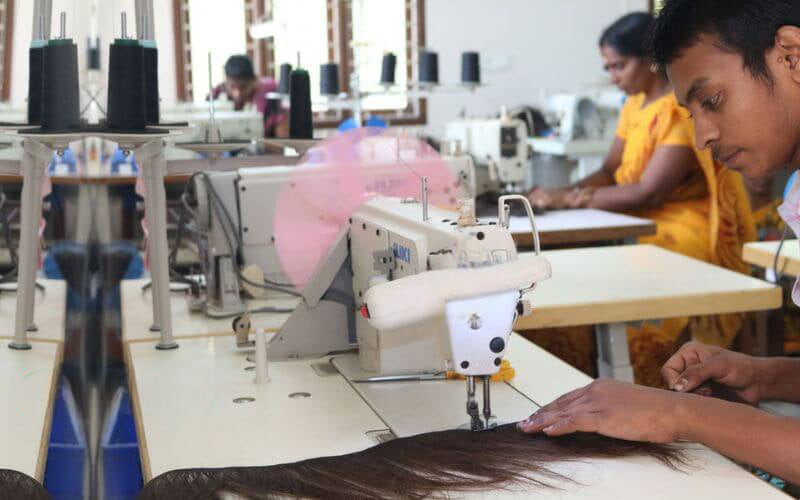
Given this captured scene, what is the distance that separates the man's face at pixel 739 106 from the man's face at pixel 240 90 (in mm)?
5159

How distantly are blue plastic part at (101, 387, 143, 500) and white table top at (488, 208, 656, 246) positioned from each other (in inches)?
74.1

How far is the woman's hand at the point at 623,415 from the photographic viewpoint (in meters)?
1.32

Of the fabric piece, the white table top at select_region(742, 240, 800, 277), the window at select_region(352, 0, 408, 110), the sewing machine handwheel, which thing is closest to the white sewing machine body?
the sewing machine handwheel

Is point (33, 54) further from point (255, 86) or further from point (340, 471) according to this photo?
point (255, 86)

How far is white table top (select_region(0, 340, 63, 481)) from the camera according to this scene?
1.39 m

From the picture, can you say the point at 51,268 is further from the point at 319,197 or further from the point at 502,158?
the point at 502,158

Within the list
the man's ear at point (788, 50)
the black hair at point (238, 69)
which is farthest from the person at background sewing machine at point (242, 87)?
the man's ear at point (788, 50)

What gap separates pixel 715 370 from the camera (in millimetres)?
1610

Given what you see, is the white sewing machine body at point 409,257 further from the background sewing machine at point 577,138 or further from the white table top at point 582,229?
the background sewing machine at point 577,138

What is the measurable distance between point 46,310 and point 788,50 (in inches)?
66.7

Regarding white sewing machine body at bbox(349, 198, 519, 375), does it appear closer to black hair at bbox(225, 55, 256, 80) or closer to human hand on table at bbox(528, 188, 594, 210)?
human hand on table at bbox(528, 188, 594, 210)

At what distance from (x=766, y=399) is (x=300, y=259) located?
1269 millimetres

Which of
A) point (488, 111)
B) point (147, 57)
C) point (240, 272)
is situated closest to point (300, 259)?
point (240, 272)

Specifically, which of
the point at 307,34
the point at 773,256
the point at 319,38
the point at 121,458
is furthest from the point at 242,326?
the point at 319,38
